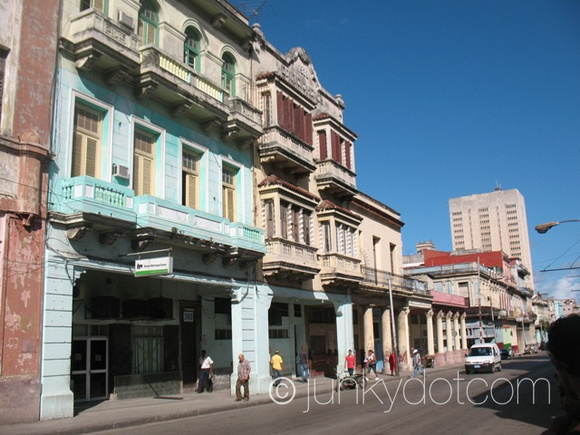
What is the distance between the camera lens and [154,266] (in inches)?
622

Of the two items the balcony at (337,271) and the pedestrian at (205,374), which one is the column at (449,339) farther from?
the pedestrian at (205,374)

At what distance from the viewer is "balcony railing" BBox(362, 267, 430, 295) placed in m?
33.8

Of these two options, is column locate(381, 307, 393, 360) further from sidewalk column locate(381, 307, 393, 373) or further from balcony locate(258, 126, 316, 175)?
balcony locate(258, 126, 316, 175)

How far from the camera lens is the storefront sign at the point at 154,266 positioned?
15492 mm

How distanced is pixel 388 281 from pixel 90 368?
64.1 feet

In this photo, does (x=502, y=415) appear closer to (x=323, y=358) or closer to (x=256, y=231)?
(x=256, y=231)

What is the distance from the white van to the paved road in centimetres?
1176

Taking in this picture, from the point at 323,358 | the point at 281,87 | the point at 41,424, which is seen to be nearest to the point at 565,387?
the point at 41,424

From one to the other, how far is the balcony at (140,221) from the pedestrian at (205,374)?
13.2 feet

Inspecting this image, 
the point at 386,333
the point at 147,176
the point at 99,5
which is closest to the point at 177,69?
the point at 99,5

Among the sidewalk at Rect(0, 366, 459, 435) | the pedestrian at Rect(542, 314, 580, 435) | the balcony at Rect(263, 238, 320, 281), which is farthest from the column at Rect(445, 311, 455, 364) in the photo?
the pedestrian at Rect(542, 314, 580, 435)

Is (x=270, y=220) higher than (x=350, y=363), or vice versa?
(x=270, y=220)

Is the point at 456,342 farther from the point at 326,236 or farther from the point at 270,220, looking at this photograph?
the point at 270,220

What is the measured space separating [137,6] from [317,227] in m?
13.7
